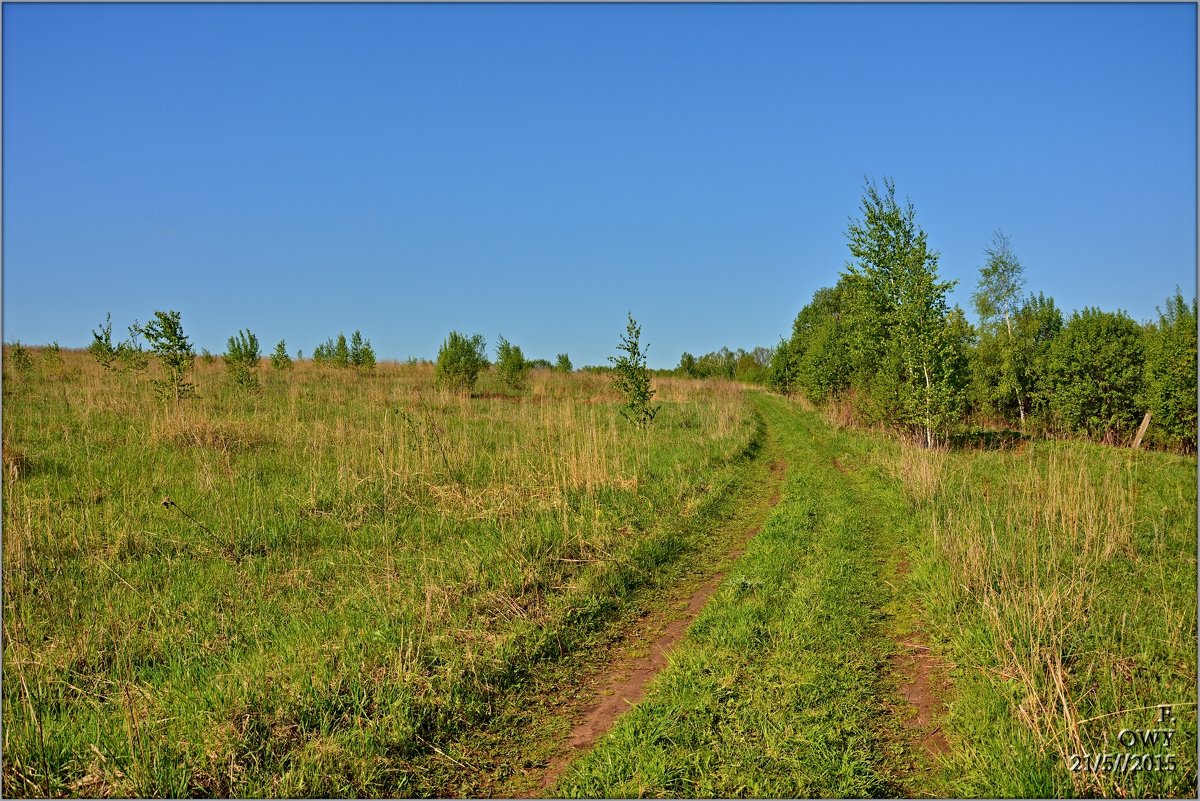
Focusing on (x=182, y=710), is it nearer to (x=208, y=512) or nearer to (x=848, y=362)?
(x=208, y=512)

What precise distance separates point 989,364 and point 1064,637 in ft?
92.3

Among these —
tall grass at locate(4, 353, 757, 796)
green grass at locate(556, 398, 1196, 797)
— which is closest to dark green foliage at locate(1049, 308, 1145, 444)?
green grass at locate(556, 398, 1196, 797)

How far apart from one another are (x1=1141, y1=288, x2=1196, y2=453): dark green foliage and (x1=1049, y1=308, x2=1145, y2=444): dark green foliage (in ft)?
3.32

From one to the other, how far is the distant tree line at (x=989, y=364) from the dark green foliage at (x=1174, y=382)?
4 cm

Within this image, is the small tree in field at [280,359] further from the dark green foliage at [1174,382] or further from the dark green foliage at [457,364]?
the dark green foliage at [1174,382]

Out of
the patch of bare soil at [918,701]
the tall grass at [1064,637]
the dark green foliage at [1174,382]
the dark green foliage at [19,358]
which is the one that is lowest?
the patch of bare soil at [918,701]

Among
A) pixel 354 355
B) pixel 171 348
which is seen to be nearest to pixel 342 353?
pixel 354 355

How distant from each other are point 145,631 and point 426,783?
→ 3.18m

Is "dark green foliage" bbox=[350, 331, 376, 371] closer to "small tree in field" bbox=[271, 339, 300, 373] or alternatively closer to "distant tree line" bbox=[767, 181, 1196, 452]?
"small tree in field" bbox=[271, 339, 300, 373]

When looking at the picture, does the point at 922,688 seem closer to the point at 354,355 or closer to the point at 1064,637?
the point at 1064,637

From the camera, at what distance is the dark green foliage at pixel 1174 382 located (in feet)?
59.5

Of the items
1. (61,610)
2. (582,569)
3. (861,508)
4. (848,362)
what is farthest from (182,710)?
(848,362)

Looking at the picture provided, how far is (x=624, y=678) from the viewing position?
5.03m

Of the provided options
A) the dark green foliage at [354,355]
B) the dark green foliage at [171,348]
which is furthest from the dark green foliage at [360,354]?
the dark green foliage at [171,348]
